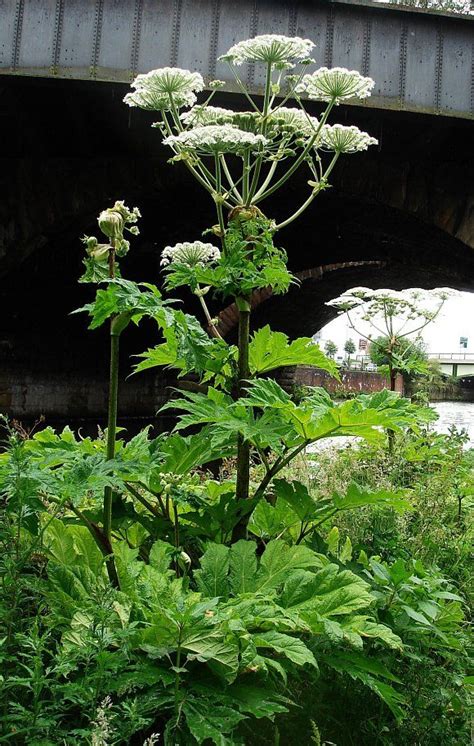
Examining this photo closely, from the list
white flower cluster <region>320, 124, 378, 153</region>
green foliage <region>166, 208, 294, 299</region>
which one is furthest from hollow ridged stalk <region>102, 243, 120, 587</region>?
white flower cluster <region>320, 124, 378, 153</region>

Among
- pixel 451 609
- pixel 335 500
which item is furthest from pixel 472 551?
pixel 335 500

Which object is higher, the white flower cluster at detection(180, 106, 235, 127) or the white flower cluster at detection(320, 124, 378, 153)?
the white flower cluster at detection(180, 106, 235, 127)

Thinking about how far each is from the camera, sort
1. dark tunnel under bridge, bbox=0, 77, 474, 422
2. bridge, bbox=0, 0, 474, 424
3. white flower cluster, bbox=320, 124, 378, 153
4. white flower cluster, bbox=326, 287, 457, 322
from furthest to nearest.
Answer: dark tunnel under bridge, bbox=0, 77, 474, 422 → bridge, bbox=0, 0, 474, 424 → white flower cluster, bbox=326, 287, 457, 322 → white flower cluster, bbox=320, 124, 378, 153

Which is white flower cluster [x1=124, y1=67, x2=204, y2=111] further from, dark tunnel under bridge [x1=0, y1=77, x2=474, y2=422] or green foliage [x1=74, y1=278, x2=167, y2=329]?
dark tunnel under bridge [x1=0, y1=77, x2=474, y2=422]

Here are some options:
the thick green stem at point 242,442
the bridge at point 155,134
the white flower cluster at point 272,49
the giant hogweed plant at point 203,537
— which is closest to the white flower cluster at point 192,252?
the giant hogweed plant at point 203,537

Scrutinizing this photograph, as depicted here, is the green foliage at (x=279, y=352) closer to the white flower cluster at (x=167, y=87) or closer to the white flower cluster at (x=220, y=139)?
the white flower cluster at (x=220, y=139)

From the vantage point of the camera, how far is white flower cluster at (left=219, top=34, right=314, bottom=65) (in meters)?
2.49

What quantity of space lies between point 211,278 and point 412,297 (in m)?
3.42

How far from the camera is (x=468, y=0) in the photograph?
10734mm

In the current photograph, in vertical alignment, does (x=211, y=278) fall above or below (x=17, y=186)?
below

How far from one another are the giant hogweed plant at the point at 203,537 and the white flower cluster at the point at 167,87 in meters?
0.01

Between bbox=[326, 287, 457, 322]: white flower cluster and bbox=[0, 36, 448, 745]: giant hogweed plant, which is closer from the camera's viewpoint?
bbox=[0, 36, 448, 745]: giant hogweed plant

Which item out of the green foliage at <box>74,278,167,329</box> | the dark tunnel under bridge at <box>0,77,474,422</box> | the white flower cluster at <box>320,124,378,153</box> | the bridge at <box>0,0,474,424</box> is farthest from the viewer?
the dark tunnel under bridge at <box>0,77,474,422</box>

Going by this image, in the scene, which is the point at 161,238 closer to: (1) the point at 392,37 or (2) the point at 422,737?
(1) the point at 392,37
